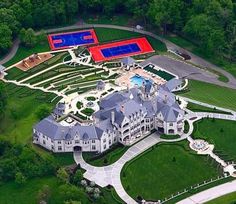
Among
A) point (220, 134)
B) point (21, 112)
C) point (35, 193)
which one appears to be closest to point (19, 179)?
point (35, 193)

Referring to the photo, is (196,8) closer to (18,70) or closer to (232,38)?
(232,38)

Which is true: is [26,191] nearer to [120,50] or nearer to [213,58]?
[120,50]

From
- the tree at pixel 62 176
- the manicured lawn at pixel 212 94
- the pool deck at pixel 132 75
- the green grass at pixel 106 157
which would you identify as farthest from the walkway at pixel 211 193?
the pool deck at pixel 132 75

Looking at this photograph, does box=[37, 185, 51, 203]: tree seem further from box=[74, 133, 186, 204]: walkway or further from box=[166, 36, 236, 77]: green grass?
box=[166, 36, 236, 77]: green grass

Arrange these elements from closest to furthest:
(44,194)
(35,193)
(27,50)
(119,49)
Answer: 1. (44,194)
2. (35,193)
3. (119,49)
4. (27,50)

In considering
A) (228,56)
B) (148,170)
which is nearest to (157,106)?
(148,170)

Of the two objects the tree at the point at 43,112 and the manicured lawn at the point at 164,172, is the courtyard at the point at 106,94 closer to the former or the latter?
the manicured lawn at the point at 164,172

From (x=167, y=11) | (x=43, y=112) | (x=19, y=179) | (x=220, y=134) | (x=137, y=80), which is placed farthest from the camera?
(x=167, y=11)
